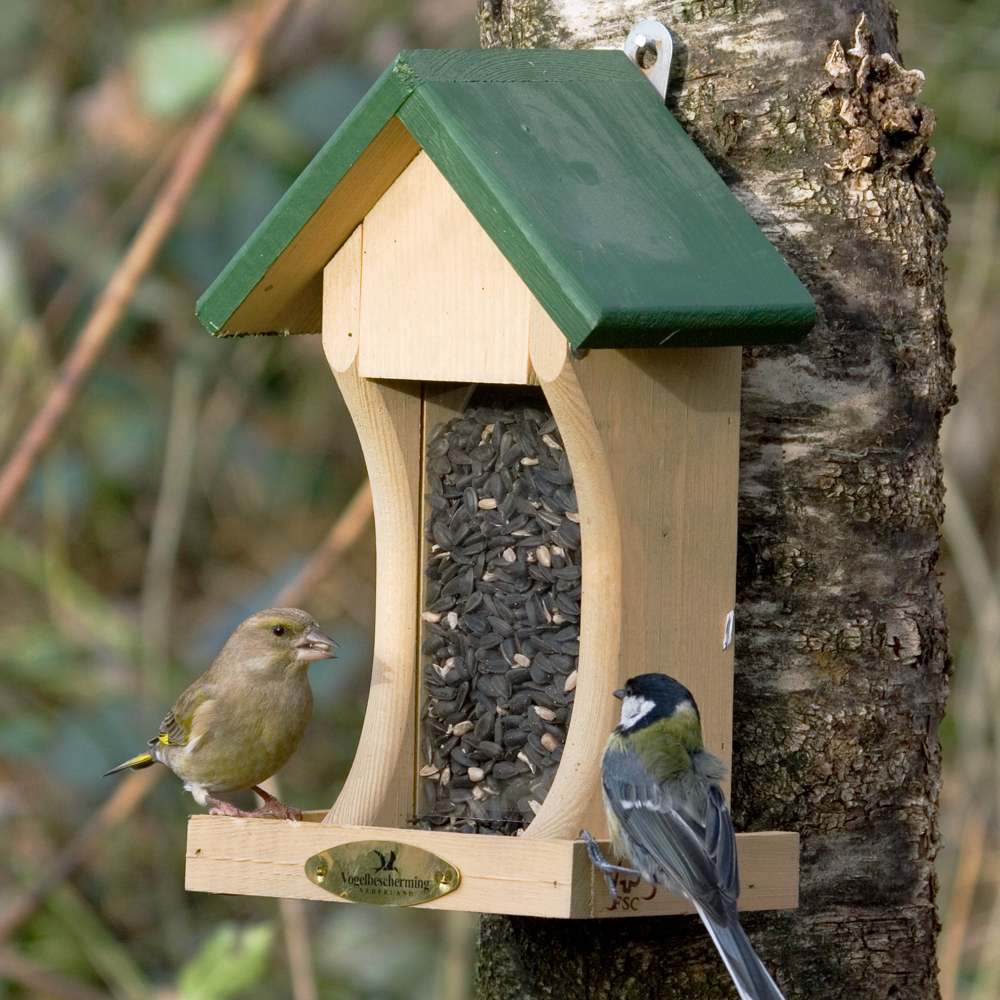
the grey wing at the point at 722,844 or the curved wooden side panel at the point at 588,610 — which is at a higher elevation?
the curved wooden side panel at the point at 588,610

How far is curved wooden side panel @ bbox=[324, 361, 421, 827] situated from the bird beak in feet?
1.68

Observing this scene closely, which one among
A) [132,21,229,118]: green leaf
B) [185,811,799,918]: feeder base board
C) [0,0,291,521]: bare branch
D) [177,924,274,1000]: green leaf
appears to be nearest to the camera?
[185,811,799,918]: feeder base board

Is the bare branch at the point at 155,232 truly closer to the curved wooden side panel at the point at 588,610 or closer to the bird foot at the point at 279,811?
the bird foot at the point at 279,811

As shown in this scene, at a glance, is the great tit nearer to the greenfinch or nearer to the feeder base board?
the feeder base board

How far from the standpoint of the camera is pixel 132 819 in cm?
822

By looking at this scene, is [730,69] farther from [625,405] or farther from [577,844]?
[577,844]

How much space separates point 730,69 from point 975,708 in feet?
10.9

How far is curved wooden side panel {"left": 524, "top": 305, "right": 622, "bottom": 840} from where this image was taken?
3070mm

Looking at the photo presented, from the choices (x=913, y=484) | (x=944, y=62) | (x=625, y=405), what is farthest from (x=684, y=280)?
(x=944, y=62)

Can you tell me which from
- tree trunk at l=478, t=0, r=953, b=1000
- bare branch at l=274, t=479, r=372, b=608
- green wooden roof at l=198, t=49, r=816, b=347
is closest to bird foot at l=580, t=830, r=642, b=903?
tree trunk at l=478, t=0, r=953, b=1000

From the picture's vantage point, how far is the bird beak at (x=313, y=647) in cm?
407

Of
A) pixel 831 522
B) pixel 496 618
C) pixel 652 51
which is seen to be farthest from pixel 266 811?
pixel 652 51

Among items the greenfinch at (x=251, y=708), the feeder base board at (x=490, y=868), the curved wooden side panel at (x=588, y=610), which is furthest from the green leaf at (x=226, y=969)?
the curved wooden side panel at (x=588, y=610)

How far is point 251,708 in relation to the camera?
4012 mm
